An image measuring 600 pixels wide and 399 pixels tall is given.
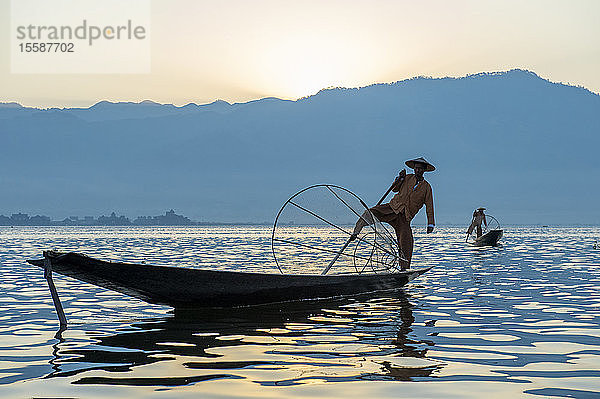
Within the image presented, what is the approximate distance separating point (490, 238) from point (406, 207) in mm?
24964

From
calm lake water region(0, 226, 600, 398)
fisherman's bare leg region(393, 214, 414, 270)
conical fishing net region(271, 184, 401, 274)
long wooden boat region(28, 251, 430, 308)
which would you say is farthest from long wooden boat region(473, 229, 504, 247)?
long wooden boat region(28, 251, 430, 308)

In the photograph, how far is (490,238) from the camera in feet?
128

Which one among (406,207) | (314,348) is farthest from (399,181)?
(314,348)

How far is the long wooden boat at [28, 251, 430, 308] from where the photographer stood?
9.77m

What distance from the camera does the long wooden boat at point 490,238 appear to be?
3854 cm

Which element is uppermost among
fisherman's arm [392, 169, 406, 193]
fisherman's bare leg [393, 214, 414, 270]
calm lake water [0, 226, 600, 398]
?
fisherman's arm [392, 169, 406, 193]

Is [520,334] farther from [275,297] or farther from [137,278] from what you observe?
[137,278]

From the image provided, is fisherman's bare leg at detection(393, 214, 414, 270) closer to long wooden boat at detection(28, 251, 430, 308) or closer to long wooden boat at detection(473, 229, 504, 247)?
long wooden boat at detection(28, 251, 430, 308)

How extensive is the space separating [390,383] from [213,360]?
79.7 inches

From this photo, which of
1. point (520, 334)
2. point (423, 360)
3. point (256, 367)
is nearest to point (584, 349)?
point (520, 334)

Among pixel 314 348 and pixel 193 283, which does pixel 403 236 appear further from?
pixel 314 348

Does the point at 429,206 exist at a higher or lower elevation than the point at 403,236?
higher

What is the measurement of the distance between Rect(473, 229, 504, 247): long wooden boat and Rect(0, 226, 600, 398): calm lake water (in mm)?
24411

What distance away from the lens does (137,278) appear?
10.3 m
